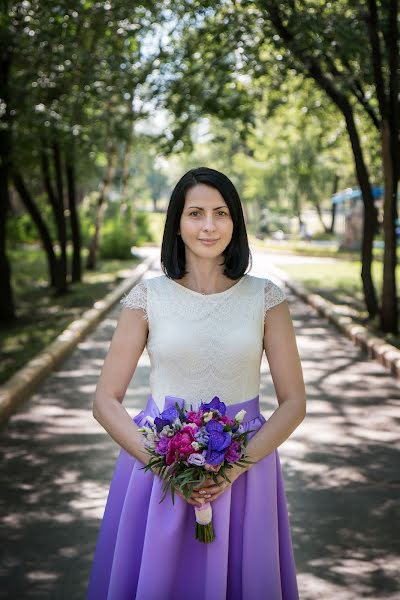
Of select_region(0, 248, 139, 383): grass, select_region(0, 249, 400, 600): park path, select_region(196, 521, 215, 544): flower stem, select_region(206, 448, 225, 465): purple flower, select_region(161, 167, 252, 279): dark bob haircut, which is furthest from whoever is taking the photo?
select_region(0, 248, 139, 383): grass

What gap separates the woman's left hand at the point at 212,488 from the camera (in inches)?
119

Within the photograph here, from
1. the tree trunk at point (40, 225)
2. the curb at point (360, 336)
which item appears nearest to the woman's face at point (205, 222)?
the curb at point (360, 336)

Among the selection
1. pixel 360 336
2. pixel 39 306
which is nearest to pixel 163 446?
pixel 360 336

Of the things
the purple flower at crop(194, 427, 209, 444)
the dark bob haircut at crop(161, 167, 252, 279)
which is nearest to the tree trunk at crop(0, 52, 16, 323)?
the dark bob haircut at crop(161, 167, 252, 279)

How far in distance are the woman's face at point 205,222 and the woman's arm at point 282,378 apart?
282mm

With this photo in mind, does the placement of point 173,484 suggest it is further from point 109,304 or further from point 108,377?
point 109,304

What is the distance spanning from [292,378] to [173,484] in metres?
0.54

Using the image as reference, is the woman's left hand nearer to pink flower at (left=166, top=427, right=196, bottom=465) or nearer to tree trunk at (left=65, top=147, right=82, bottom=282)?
pink flower at (left=166, top=427, right=196, bottom=465)

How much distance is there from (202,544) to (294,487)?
3767 mm

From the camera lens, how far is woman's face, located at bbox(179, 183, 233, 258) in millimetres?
3283

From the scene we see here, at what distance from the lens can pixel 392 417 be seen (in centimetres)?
931

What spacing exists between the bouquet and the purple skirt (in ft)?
0.66

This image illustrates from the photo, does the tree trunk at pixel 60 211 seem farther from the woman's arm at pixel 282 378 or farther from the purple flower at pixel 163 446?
the purple flower at pixel 163 446

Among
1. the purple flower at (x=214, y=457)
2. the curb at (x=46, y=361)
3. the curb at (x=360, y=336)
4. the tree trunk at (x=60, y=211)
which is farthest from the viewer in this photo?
the tree trunk at (x=60, y=211)
